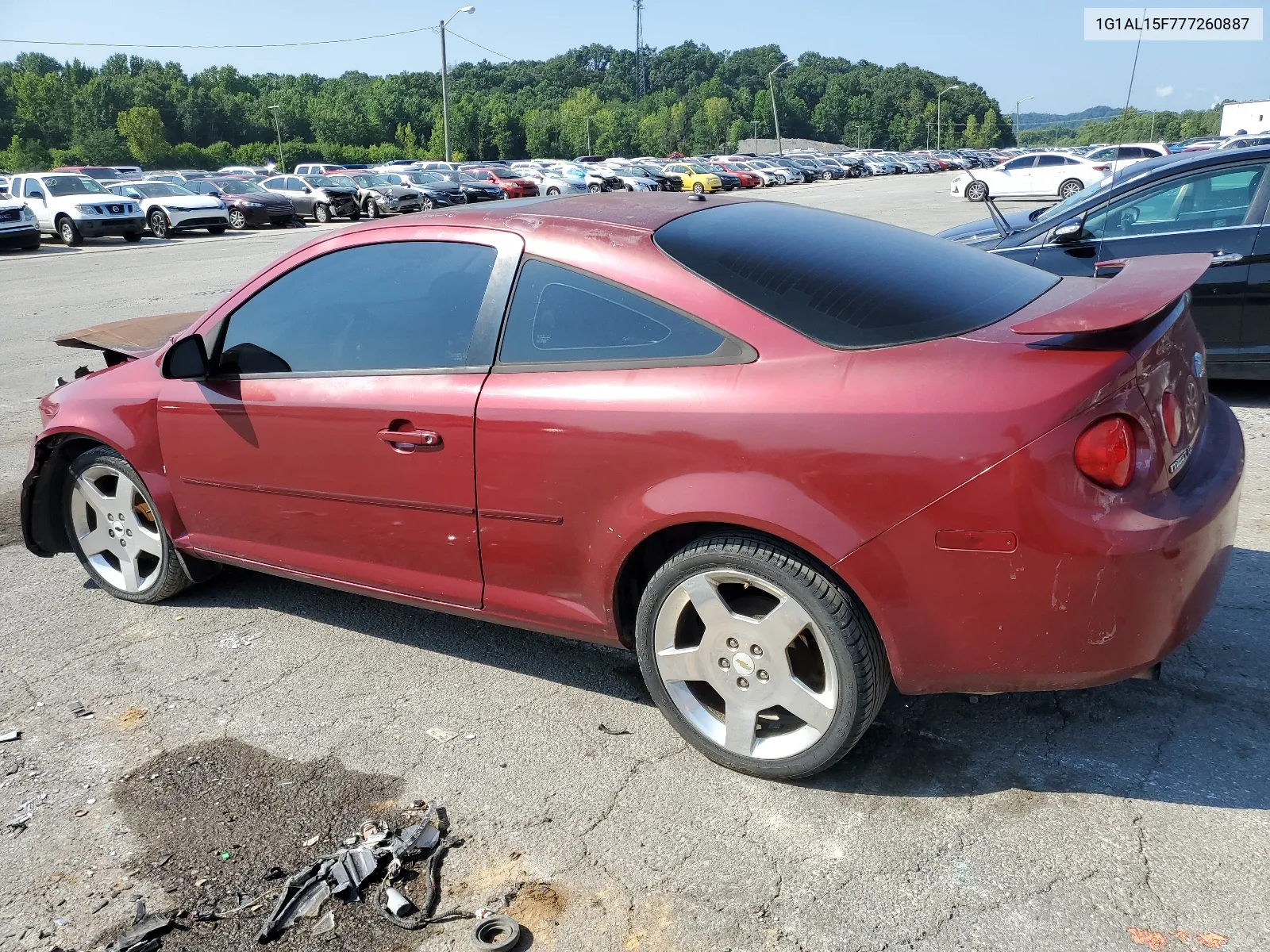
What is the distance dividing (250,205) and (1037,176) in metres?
23.3

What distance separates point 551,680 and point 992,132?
162431 mm

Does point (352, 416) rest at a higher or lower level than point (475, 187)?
higher

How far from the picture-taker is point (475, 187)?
36.6 metres

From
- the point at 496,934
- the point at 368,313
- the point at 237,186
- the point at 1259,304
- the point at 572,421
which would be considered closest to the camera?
the point at 496,934

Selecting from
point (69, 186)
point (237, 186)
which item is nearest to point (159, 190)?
point (69, 186)

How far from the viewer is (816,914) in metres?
2.46

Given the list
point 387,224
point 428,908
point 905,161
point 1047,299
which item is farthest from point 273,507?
point 905,161

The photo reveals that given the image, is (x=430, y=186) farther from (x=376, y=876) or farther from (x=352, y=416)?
(x=376, y=876)

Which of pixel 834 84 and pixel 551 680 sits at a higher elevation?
pixel 834 84

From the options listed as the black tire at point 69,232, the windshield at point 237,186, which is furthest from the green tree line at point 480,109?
the black tire at point 69,232

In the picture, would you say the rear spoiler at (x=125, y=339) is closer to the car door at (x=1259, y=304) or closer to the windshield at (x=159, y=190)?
the car door at (x=1259, y=304)

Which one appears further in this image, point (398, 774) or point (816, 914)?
point (398, 774)

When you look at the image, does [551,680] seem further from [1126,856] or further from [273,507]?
[1126,856]

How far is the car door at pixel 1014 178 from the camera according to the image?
1244 inches
